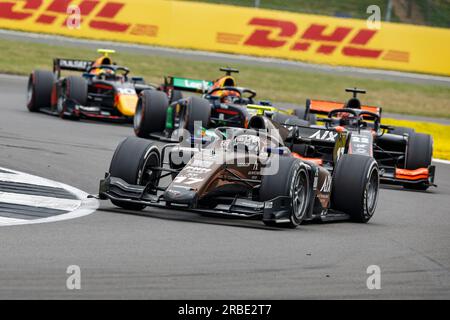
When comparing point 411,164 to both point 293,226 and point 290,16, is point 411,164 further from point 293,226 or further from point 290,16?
point 290,16

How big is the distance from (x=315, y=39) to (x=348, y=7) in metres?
4.01

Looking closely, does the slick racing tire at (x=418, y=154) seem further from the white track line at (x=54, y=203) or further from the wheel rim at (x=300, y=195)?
the white track line at (x=54, y=203)

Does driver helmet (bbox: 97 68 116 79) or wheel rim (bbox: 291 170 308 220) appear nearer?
wheel rim (bbox: 291 170 308 220)

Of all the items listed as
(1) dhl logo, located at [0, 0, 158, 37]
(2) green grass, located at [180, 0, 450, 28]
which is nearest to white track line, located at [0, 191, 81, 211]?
(1) dhl logo, located at [0, 0, 158, 37]

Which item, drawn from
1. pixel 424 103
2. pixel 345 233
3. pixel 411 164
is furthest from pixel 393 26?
pixel 345 233

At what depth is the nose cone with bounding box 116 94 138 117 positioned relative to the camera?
77.9ft

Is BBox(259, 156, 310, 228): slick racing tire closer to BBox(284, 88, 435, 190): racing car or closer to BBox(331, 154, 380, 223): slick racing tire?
BBox(331, 154, 380, 223): slick racing tire

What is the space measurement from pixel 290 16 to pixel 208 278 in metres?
27.2

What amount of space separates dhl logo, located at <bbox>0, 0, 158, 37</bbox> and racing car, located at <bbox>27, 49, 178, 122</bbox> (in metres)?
9.95

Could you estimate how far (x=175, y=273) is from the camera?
27.6 feet

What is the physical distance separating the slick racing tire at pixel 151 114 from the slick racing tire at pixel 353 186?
897 centimetres

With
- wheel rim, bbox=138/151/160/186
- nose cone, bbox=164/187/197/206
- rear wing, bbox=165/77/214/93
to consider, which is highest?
rear wing, bbox=165/77/214/93
